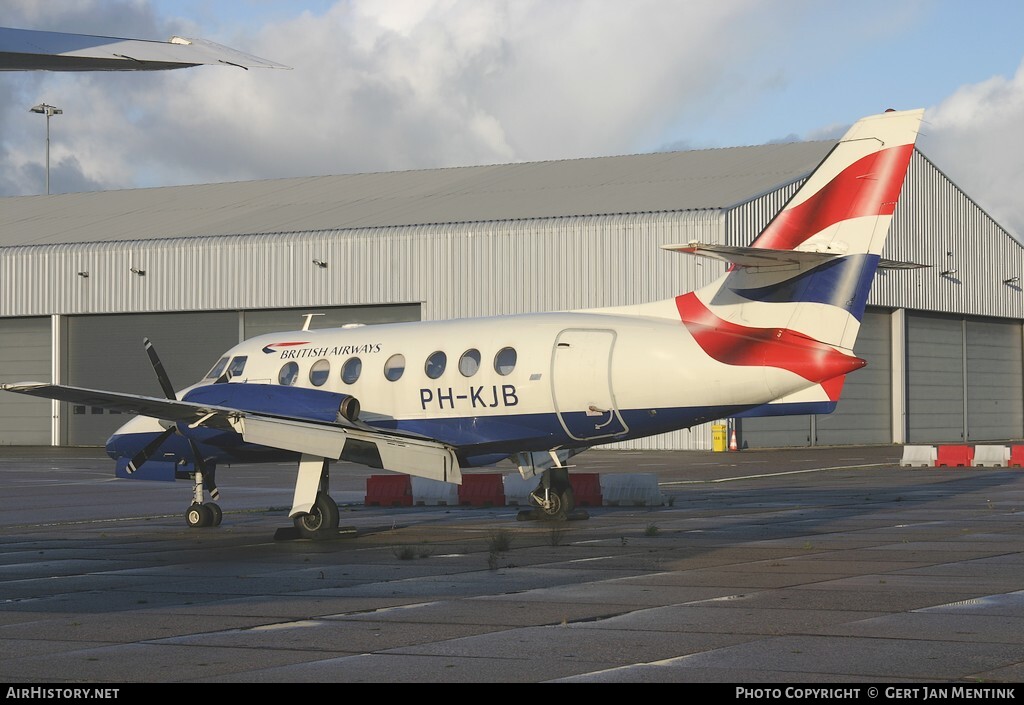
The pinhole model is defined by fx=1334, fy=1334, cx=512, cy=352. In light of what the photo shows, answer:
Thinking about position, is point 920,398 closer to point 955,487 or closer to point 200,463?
point 955,487

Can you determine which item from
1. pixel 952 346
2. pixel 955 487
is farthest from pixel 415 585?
pixel 952 346

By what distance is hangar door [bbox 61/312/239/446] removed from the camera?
2653 inches

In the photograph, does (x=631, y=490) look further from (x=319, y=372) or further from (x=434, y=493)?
(x=319, y=372)

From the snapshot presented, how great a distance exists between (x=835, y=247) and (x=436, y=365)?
24.0 ft

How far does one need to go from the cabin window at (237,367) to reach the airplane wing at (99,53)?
1680 centimetres

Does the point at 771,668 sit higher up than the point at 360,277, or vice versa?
the point at 360,277

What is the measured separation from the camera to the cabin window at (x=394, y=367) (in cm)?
2414

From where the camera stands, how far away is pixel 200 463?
24141mm

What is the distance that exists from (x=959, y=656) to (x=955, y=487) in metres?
24.1

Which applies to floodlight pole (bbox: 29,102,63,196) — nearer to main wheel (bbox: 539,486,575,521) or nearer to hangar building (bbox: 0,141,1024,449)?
hangar building (bbox: 0,141,1024,449)

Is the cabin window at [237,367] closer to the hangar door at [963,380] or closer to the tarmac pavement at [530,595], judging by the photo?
the tarmac pavement at [530,595]

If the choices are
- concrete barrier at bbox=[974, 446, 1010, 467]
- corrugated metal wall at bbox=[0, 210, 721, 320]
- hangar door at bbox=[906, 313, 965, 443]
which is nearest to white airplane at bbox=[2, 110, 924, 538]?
concrete barrier at bbox=[974, 446, 1010, 467]

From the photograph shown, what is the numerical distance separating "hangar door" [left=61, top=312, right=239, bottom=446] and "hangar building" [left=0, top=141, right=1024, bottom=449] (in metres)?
0.10

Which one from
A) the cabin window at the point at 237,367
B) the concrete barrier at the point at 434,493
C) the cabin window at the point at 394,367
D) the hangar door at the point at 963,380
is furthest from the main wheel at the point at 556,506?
the hangar door at the point at 963,380
